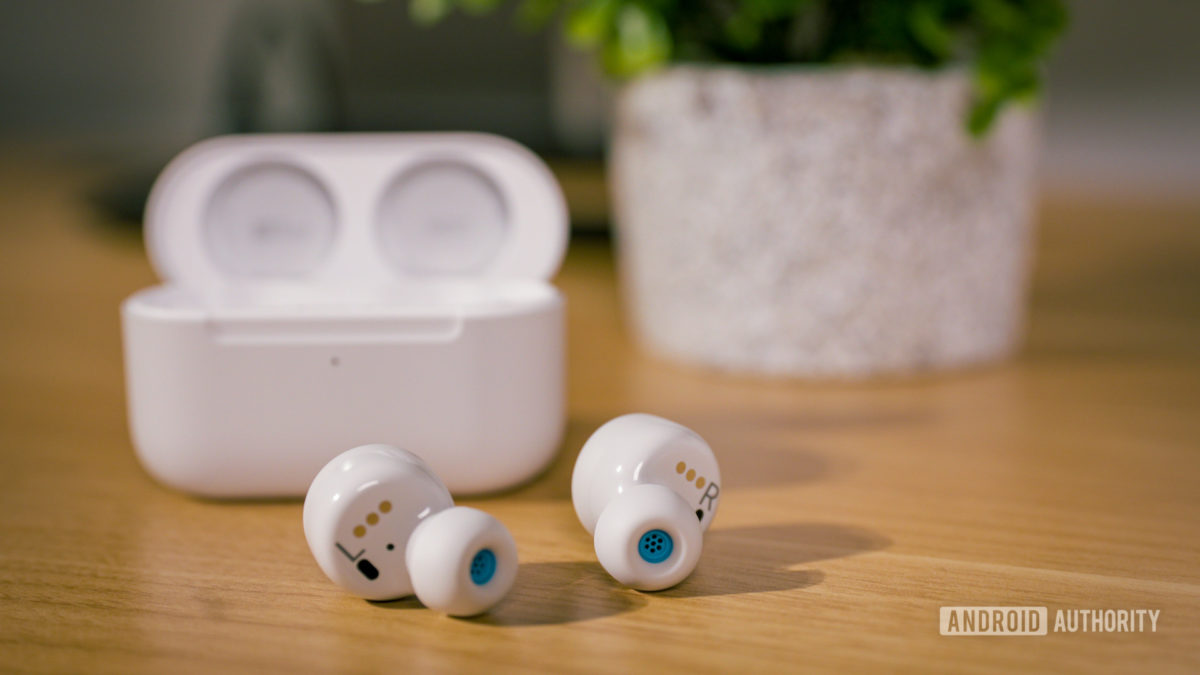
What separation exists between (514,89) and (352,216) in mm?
1064

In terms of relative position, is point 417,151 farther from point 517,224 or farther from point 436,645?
point 436,645

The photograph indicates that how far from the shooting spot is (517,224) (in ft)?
2.50

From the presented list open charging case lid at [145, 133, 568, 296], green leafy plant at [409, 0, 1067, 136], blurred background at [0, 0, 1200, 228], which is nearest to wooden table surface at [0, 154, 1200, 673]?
open charging case lid at [145, 133, 568, 296]

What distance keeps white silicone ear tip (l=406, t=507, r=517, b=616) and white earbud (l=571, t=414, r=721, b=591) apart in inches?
1.9

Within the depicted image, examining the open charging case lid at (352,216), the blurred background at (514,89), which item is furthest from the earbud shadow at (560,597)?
the blurred background at (514,89)

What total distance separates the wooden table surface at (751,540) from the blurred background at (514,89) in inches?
34.0

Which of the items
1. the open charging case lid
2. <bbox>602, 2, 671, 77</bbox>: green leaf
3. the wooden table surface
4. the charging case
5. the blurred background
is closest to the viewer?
the wooden table surface

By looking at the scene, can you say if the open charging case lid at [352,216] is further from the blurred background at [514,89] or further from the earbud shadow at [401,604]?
the blurred background at [514,89]

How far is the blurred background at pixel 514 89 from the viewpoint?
67.0 inches

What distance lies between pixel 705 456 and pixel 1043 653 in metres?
0.17

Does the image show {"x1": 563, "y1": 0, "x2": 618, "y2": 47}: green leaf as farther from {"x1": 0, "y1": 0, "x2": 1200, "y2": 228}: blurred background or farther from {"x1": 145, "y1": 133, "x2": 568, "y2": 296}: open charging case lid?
{"x1": 0, "y1": 0, "x2": 1200, "y2": 228}: blurred background

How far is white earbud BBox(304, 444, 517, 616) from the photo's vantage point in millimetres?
425

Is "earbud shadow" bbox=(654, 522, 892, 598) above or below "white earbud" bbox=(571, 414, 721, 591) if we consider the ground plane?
below

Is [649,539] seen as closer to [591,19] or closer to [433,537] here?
[433,537]
